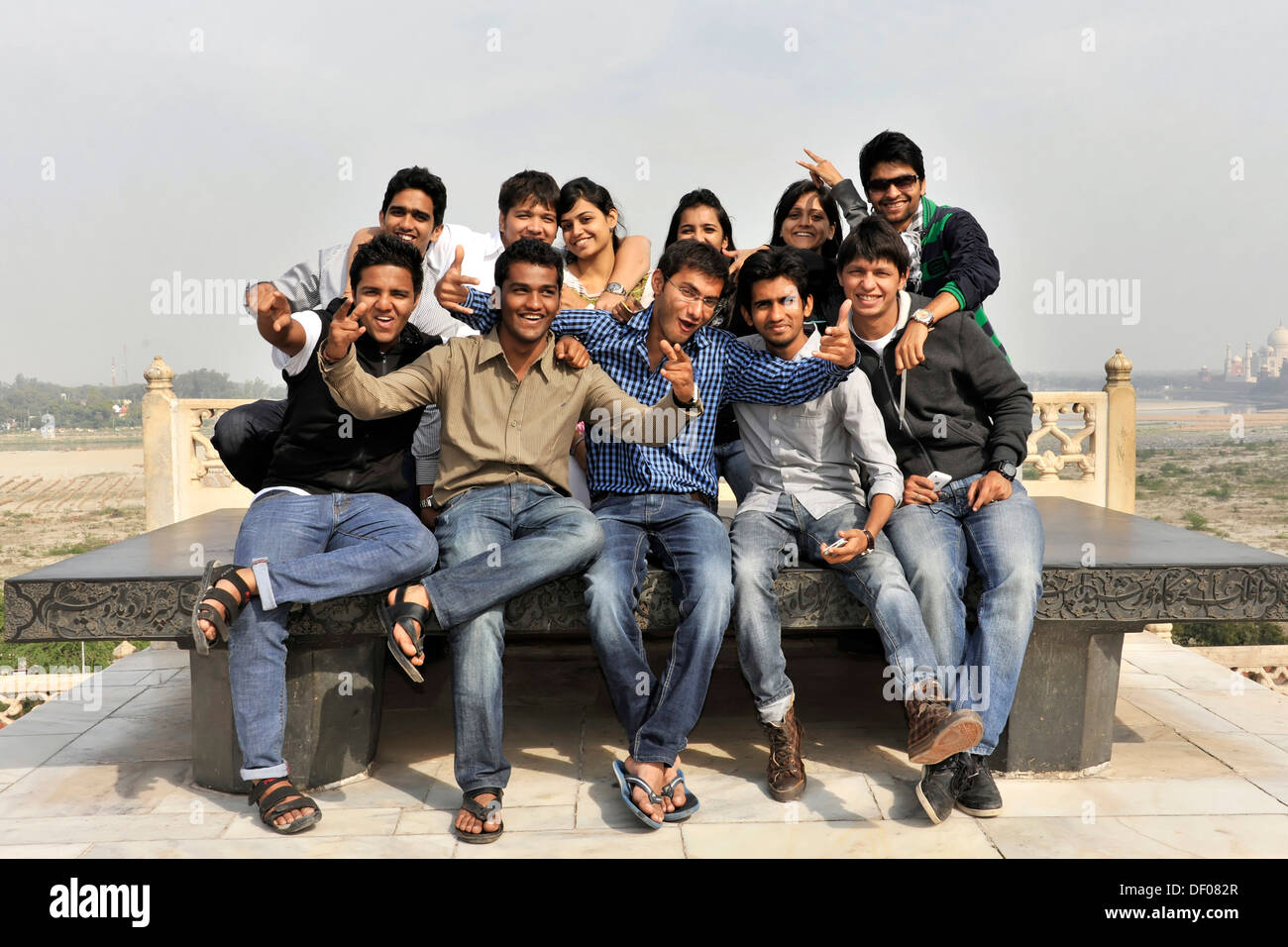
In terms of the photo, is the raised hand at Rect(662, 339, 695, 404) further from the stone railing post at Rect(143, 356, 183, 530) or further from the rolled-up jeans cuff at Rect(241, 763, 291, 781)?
the stone railing post at Rect(143, 356, 183, 530)

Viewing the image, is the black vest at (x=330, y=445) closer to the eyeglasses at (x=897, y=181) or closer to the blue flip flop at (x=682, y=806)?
the blue flip flop at (x=682, y=806)

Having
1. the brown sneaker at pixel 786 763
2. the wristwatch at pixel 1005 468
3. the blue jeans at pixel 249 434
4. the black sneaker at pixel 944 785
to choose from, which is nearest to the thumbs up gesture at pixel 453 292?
the blue jeans at pixel 249 434

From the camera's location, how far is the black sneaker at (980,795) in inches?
135

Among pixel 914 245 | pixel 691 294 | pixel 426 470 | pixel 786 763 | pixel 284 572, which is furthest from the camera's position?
pixel 914 245

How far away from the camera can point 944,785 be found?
134 inches

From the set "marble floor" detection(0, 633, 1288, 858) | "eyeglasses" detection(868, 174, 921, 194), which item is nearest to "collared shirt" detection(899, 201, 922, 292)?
"eyeglasses" detection(868, 174, 921, 194)

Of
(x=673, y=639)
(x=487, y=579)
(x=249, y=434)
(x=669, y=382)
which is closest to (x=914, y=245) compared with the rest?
(x=669, y=382)

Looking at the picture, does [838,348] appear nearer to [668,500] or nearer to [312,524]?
[668,500]

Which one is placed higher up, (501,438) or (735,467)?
(501,438)

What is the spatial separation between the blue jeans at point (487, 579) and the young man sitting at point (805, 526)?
24.2 inches

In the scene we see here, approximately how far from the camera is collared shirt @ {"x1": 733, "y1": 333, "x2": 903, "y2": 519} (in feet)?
12.5

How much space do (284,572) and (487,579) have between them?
636mm

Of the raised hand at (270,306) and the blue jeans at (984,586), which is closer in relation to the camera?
the blue jeans at (984,586)

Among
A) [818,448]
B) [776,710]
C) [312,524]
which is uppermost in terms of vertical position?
[818,448]
